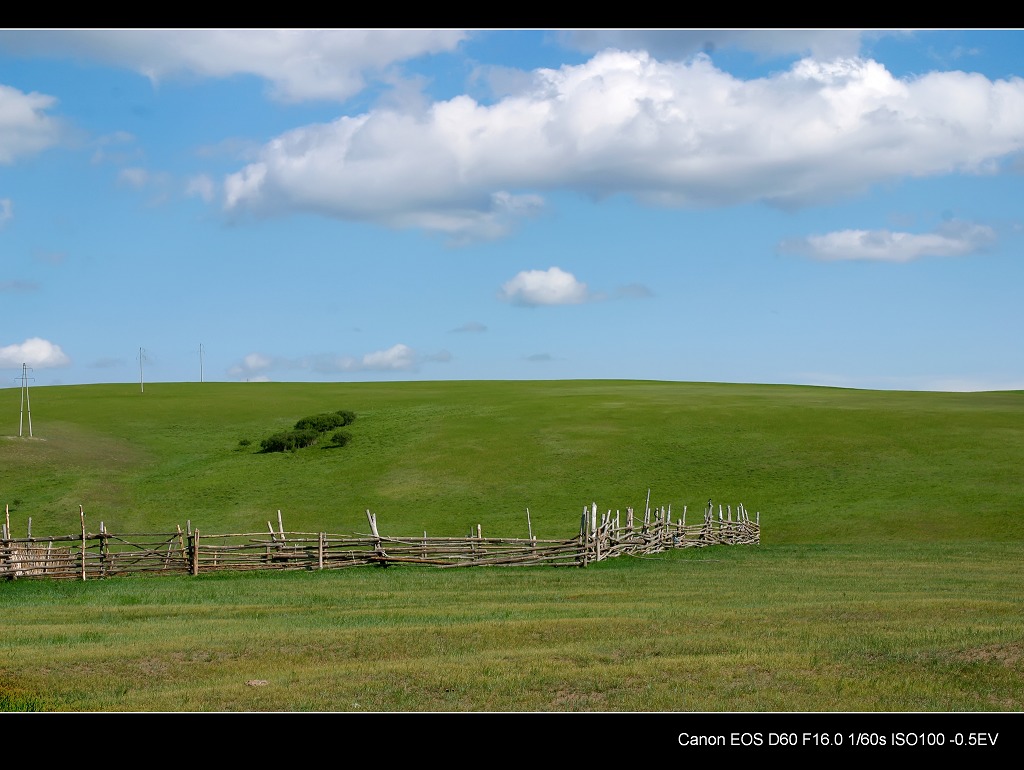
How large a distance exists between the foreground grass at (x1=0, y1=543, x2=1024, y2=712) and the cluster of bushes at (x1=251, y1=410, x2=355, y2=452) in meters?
34.9

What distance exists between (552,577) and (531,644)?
9905 millimetres

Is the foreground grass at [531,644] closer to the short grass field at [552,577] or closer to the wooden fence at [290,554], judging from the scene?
the short grass field at [552,577]

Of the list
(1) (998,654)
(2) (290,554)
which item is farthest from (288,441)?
(1) (998,654)

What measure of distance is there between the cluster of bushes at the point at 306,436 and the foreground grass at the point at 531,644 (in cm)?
3489

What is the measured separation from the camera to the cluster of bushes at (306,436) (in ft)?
186

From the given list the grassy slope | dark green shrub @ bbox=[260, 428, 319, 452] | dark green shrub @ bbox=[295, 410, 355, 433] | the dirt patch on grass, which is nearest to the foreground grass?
the dirt patch on grass

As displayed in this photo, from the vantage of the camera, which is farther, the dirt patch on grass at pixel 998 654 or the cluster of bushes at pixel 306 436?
the cluster of bushes at pixel 306 436

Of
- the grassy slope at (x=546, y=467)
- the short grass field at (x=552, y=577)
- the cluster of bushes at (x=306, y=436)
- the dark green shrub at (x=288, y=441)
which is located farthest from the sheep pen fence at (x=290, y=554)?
the cluster of bushes at (x=306, y=436)

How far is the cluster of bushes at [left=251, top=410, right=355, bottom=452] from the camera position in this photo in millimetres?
56812

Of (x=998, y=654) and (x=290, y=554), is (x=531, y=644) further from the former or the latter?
(x=290, y=554)
